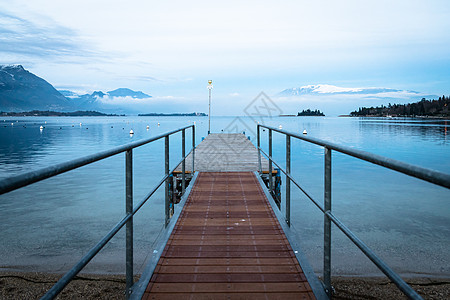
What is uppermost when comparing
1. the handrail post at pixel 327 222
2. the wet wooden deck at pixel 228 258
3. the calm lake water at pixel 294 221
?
the handrail post at pixel 327 222

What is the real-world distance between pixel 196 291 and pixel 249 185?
3.97 metres

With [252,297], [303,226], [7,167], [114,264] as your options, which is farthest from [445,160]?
[7,167]

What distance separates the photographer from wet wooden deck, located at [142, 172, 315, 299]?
2.62 meters

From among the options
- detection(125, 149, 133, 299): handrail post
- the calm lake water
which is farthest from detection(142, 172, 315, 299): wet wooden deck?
the calm lake water

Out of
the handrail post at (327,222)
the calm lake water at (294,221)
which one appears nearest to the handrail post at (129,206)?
the handrail post at (327,222)

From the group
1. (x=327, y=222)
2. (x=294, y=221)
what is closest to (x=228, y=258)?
(x=327, y=222)

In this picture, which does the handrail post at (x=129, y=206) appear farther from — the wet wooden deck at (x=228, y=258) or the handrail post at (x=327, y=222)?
the handrail post at (x=327, y=222)

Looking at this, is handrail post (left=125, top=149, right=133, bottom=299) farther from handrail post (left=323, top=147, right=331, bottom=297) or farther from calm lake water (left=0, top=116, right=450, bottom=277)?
calm lake water (left=0, top=116, right=450, bottom=277)

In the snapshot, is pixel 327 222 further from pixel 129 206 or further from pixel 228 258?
pixel 129 206

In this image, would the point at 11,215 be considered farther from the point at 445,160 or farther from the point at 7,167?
the point at 445,160

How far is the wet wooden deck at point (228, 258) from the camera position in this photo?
262cm

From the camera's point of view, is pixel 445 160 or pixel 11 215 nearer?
pixel 11 215

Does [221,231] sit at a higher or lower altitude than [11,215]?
higher

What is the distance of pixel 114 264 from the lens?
6.54 metres
